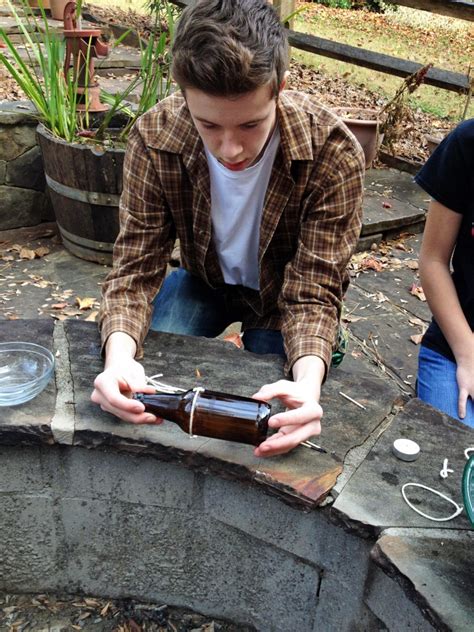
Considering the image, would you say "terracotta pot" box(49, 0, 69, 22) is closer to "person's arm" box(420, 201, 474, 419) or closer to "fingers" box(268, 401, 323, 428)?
"person's arm" box(420, 201, 474, 419)

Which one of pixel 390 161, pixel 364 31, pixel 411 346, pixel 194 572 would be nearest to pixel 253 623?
pixel 194 572

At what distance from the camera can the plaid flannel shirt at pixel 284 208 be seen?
1785 millimetres

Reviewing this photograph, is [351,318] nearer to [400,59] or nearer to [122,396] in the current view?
[122,396]

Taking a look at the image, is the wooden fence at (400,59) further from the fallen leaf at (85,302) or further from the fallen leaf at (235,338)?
the fallen leaf at (235,338)

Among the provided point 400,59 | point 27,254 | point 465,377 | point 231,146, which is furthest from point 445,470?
point 400,59

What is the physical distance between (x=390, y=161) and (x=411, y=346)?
264 cm

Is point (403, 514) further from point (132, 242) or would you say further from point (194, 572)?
point (132, 242)

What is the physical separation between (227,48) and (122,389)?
2.69 feet

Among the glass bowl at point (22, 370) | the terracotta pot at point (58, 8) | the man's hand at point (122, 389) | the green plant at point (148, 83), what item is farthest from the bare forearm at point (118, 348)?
the terracotta pot at point (58, 8)

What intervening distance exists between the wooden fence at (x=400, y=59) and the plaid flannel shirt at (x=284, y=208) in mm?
3804

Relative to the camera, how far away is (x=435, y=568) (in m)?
1.26

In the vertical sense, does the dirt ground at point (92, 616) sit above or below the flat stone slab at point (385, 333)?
above

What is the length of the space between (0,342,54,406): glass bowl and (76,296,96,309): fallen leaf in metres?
1.73

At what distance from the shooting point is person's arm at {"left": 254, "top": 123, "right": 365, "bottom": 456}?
69.0 inches
